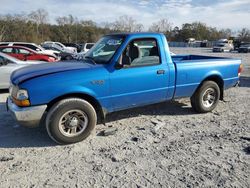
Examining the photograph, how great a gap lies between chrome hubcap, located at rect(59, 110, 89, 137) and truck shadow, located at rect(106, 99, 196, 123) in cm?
109

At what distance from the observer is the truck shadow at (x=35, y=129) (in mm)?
4461

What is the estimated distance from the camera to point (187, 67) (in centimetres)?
550

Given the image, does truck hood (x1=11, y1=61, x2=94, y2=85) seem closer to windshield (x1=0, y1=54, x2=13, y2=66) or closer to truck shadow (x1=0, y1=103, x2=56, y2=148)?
truck shadow (x1=0, y1=103, x2=56, y2=148)

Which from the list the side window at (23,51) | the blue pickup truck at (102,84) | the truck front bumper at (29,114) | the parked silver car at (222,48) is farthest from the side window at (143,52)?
the parked silver car at (222,48)

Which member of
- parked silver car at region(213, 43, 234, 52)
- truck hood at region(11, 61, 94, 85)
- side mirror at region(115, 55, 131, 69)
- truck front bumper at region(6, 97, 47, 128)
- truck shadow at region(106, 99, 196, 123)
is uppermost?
parked silver car at region(213, 43, 234, 52)

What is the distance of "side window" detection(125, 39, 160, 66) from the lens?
4922mm

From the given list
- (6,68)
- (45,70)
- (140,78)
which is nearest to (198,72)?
(140,78)

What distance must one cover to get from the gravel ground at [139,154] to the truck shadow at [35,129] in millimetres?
18

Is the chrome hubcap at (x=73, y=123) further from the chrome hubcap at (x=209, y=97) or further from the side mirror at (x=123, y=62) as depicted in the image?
the chrome hubcap at (x=209, y=97)

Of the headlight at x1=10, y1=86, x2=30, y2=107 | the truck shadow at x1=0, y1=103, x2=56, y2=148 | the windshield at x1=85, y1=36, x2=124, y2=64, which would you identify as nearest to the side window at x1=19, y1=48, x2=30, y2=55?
Answer: the truck shadow at x1=0, y1=103, x2=56, y2=148

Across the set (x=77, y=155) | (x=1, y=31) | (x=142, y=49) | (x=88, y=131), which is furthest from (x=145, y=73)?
(x=1, y=31)

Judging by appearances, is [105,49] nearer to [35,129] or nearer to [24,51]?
[35,129]

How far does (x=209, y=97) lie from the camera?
6180 mm

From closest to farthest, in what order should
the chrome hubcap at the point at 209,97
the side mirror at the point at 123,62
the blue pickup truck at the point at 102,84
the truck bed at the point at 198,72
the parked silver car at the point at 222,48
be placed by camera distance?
1. the blue pickup truck at the point at 102,84
2. the side mirror at the point at 123,62
3. the truck bed at the point at 198,72
4. the chrome hubcap at the point at 209,97
5. the parked silver car at the point at 222,48
